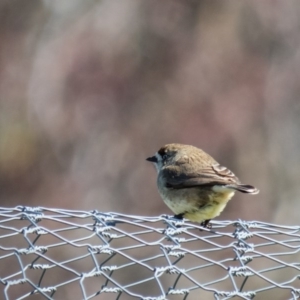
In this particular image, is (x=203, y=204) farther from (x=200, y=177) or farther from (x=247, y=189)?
(x=247, y=189)

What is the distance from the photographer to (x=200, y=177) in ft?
21.0

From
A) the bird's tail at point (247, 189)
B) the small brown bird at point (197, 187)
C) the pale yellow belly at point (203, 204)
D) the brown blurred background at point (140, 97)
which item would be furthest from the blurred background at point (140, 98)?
the bird's tail at point (247, 189)

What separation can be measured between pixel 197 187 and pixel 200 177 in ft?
0.43

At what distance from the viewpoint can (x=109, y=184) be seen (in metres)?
13.5

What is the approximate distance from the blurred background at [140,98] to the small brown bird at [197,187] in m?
6.84

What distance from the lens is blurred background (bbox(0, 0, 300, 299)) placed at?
13.7 m

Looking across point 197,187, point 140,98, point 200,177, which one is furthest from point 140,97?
point 197,187

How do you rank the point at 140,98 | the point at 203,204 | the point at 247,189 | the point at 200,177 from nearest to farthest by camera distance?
1. the point at 247,189
2. the point at 203,204
3. the point at 200,177
4. the point at 140,98

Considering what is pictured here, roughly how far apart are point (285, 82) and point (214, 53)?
1523 mm

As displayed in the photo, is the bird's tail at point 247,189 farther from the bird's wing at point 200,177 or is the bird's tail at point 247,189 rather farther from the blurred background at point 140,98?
the blurred background at point 140,98

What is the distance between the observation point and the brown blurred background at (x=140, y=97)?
13.8m

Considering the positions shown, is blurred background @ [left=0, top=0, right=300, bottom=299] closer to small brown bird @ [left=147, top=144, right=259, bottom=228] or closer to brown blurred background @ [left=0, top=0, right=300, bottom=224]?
brown blurred background @ [left=0, top=0, right=300, bottom=224]

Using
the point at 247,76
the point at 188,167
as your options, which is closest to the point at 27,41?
the point at 247,76

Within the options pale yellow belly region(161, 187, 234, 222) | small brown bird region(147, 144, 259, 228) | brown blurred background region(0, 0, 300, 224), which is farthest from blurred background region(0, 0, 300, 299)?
pale yellow belly region(161, 187, 234, 222)
